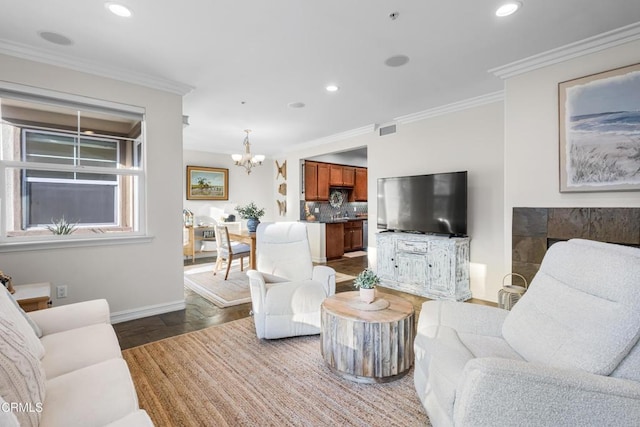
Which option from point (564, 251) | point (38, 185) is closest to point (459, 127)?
point (564, 251)

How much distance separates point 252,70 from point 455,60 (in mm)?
2015

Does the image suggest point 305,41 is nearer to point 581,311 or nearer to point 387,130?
point 581,311

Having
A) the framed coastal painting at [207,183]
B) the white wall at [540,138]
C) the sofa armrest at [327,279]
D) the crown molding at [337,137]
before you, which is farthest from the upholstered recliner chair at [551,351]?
the framed coastal painting at [207,183]

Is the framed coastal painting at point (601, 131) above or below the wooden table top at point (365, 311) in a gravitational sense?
above

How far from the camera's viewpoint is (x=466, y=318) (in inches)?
76.2

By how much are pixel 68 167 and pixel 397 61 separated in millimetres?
3444

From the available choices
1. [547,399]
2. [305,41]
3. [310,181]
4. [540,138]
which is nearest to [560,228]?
[540,138]

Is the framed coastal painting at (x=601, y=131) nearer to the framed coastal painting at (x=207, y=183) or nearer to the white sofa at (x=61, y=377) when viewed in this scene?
the white sofa at (x=61, y=377)

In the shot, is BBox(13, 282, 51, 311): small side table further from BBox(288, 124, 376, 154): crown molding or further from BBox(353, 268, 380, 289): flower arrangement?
BBox(288, 124, 376, 154): crown molding

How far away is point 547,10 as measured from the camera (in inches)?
86.8

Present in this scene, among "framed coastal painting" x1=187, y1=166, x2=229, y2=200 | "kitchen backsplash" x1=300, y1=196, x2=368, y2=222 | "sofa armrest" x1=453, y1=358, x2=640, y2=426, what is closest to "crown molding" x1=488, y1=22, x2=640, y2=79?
"sofa armrest" x1=453, y1=358, x2=640, y2=426

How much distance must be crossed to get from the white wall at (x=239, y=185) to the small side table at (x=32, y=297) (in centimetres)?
440

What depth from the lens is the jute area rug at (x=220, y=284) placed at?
3996 mm

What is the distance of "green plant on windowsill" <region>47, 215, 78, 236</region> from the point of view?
10.1 feet
